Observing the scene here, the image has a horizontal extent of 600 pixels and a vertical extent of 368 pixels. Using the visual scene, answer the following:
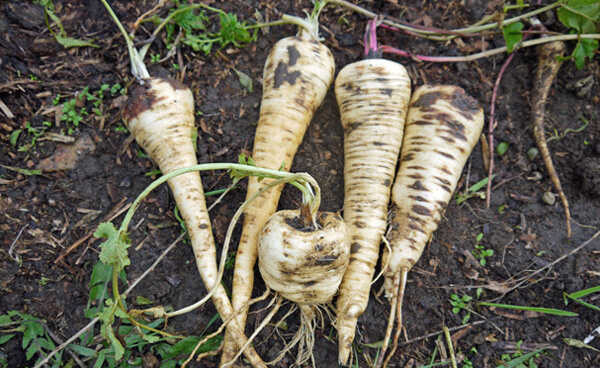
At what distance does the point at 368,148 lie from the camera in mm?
2852

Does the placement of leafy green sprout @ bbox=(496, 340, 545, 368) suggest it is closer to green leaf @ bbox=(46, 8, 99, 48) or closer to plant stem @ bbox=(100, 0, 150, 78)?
plant stem @ bbox=(100, 0, 150, 78)

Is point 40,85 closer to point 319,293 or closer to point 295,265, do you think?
point 295,265

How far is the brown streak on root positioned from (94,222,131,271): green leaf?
297 centimetres

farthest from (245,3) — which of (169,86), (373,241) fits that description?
(373,241)

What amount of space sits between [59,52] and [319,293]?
8.77 feet

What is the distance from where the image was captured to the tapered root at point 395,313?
98.0 inches

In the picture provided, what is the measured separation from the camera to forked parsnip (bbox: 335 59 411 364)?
2715 mm

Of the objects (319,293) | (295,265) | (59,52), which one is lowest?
(319,293)

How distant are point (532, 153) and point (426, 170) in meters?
0.97

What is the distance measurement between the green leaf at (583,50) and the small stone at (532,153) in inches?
27.2

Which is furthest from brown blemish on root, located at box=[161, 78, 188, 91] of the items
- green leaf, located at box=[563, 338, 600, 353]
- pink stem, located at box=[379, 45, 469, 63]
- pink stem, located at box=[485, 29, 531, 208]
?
green leaf, located at box=[563, 338, 600, 353]

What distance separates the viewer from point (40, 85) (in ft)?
9.84

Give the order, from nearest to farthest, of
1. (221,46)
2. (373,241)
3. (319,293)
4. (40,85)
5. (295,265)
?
(295,265)
(319,293)
(373,241)
(40,85)
(221,46)

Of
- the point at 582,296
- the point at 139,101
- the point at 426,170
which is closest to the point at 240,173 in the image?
the point at 139,101
